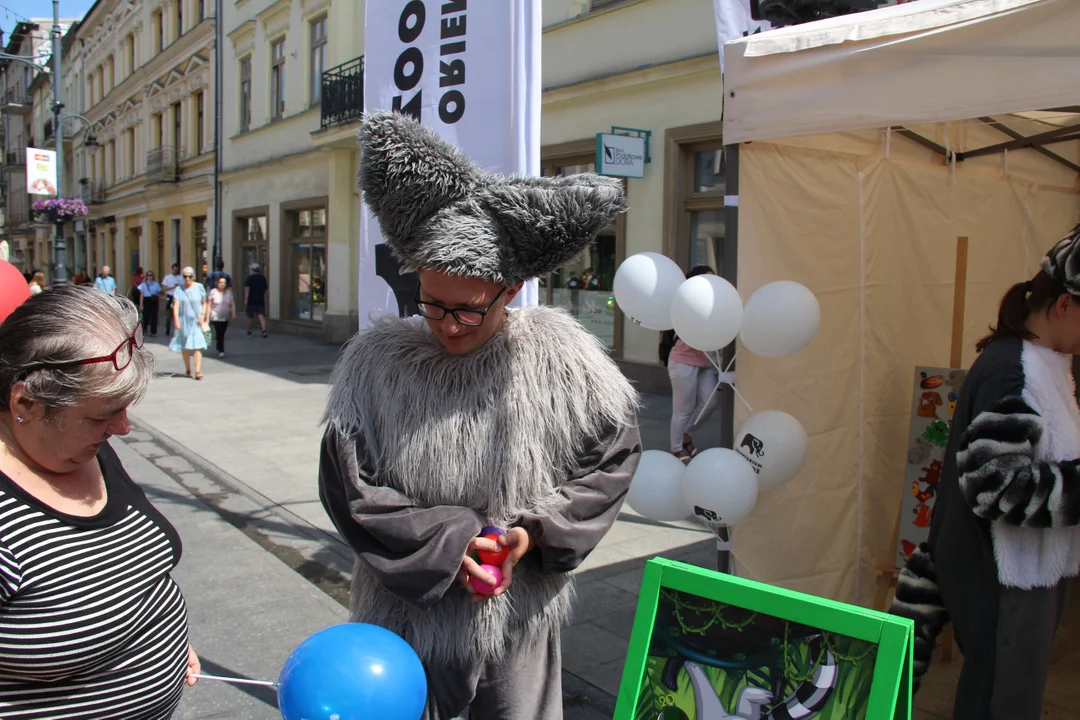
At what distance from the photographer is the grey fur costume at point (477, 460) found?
5.47 feet

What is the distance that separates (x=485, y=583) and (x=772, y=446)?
4.98ft

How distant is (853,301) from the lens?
331 cm

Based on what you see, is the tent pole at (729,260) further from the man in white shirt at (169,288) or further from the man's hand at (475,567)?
the man in white shirt at (169,288)

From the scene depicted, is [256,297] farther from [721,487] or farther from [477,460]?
[477,460]

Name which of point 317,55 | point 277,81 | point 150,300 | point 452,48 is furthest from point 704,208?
point 150,300

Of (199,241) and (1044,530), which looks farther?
(199,241)

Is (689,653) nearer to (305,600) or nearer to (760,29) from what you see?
(760,29)

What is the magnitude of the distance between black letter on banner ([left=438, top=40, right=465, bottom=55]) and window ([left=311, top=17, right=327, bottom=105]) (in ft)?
47.7

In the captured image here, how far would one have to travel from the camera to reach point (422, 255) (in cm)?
162

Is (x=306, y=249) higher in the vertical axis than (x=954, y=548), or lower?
higher

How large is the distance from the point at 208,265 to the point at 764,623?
22.9 m

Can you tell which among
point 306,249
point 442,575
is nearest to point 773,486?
point 442,575

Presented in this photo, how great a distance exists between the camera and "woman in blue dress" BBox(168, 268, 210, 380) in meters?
10.9

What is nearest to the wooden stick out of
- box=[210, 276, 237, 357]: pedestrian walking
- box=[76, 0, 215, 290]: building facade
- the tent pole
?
the tent pole
